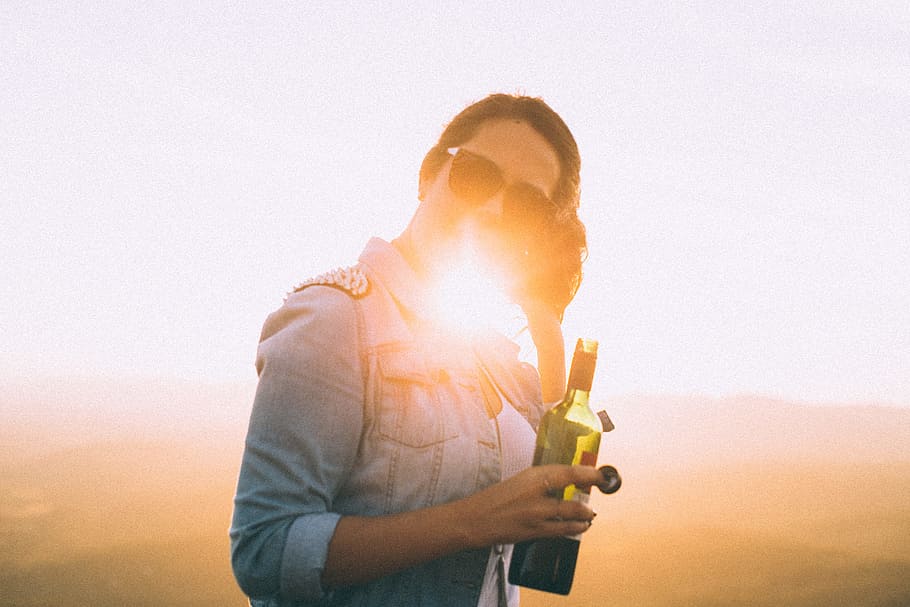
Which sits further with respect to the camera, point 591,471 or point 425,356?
point 425,356

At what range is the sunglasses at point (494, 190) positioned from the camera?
2.06 meters

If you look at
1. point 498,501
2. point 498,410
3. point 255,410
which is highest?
point 498,410

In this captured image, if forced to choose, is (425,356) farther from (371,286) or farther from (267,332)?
(267,332)

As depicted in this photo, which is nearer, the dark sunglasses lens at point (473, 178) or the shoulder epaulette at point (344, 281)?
the shoulder epaulette at point (344, 281)

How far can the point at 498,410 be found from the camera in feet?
6.74

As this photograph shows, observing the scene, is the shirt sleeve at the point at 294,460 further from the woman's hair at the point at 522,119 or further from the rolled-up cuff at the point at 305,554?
the woman's hair at the point at 522,119

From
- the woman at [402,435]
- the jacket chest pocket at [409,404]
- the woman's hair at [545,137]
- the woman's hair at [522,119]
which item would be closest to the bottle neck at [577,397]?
the woman at [402,435]

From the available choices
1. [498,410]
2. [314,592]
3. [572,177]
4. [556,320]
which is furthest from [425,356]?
[556,320]

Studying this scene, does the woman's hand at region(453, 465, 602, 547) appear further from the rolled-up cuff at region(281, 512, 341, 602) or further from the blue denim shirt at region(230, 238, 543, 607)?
the rolled-up cuff at region(281, 512, 341, 602)

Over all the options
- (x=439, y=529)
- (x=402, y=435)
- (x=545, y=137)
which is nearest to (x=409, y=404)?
(x=402, y=435)

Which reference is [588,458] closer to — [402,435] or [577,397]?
[577,397]

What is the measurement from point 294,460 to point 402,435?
0.30m

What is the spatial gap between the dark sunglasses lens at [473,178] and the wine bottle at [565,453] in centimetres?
59

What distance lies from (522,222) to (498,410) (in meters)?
0.64
